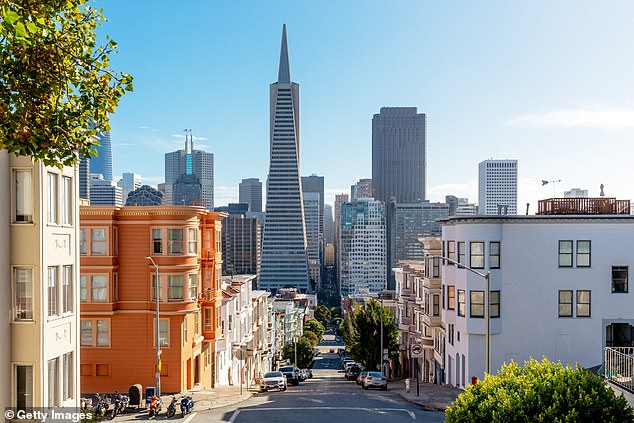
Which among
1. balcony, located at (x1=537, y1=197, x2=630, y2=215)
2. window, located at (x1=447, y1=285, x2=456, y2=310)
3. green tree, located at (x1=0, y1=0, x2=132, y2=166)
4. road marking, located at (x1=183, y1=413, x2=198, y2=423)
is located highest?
green tree, located at (x1=0, y1=0, x2=132, y2=166)

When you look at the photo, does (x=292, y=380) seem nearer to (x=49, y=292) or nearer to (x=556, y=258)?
(x=556, y=258)

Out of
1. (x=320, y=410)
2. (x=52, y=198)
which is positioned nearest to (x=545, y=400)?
(x=52, y=198)

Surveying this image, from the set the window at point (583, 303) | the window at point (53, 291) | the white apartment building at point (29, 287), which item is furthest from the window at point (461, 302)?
the window at point (53, 291)

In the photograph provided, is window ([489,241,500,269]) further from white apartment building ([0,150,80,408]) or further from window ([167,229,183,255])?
white apartment building ([0,150,80,408])

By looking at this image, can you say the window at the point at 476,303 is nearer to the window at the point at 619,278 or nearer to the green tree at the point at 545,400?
the window at the point at 619,278

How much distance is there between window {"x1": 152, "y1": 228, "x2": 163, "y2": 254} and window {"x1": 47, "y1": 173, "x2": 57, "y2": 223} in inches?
802

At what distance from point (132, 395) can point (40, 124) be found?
23.4 meters

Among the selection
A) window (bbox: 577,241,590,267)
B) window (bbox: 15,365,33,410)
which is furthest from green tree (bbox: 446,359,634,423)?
window (bbox: 577,241,590,267)

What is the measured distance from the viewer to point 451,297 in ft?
140

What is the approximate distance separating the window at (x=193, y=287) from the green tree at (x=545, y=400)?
23655mm

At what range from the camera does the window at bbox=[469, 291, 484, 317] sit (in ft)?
128

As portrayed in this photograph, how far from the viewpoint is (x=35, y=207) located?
17891mm

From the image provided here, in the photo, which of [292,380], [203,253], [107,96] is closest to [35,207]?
[107,96]

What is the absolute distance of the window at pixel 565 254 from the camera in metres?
39.8
